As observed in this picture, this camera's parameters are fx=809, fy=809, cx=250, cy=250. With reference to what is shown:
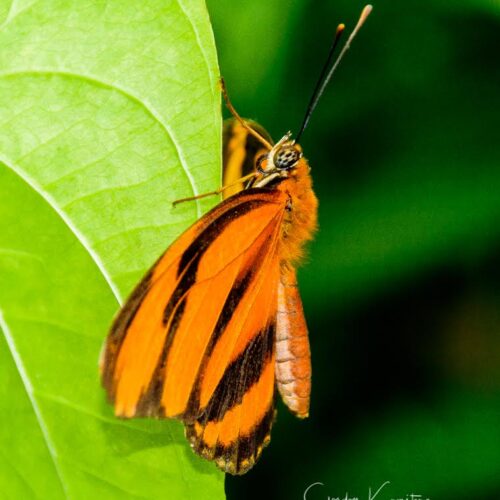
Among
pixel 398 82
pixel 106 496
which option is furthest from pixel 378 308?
pixel 106 496

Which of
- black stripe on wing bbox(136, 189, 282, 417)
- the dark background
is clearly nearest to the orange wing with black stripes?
black stripe on wing bbox(136, 189, 282, 417)

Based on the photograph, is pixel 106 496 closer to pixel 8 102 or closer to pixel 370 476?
pixel 8 102

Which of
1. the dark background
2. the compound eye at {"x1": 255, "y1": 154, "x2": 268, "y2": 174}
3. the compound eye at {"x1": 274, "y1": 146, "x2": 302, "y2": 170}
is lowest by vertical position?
the dark background

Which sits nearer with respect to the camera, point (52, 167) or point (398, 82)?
point (52, 167)

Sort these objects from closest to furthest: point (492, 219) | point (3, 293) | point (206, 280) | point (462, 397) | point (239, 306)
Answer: point (3, 293), point (206, 280), point (239, 306), point (492, 219), point (462, 397)

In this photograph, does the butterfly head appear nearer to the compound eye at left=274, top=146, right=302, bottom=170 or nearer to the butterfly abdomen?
the compound eye at left=274, top=146, right=302, bottom=170

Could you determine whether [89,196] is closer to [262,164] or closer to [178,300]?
[178,300]

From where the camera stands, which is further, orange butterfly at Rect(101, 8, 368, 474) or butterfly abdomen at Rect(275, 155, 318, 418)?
butterfly abdomen at Rect(275, 155, 318, 418)
